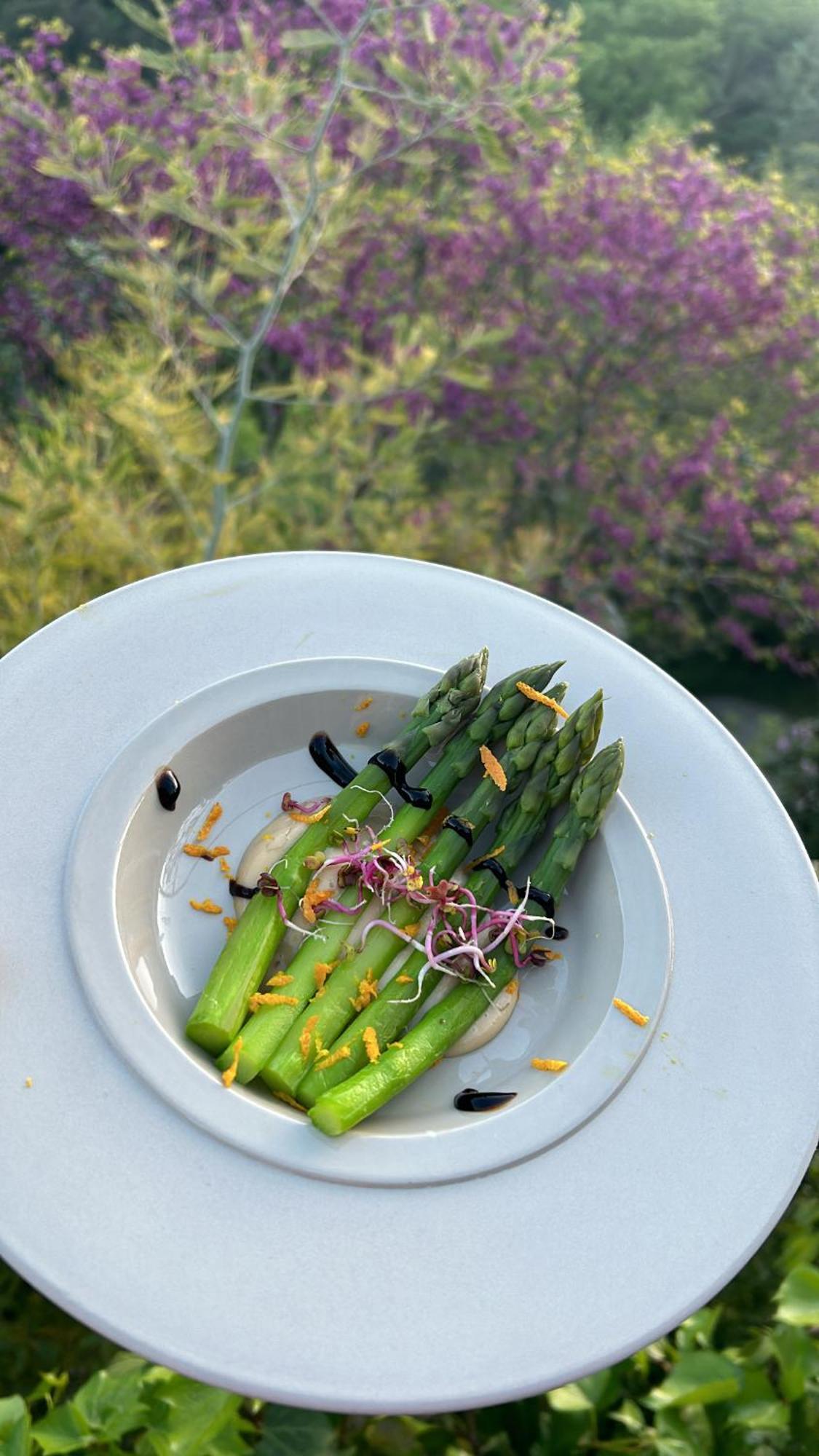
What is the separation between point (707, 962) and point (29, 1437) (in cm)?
160

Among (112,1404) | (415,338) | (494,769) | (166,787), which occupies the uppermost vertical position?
(415,338)

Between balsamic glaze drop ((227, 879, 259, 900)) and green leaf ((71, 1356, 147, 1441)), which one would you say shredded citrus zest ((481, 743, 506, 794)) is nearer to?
balsamic glaze drop ((227, 879, 259, 900))

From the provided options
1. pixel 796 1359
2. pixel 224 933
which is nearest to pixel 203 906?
pixel 224 933

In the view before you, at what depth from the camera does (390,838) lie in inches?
81.2

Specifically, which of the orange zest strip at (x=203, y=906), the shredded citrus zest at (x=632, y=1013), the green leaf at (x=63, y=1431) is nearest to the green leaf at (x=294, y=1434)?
the green leaf at (x=63, y=1431)

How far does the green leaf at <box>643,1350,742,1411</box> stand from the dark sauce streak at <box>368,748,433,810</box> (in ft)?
4.55

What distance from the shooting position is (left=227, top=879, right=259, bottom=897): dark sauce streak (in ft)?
6.47

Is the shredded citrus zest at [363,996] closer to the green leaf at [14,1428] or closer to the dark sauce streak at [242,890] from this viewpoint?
the dark sauce streak at [242,890]

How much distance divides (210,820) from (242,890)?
0.21 meters

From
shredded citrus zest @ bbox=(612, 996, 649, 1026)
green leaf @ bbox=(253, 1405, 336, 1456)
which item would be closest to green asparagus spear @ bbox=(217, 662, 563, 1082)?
shredded citrus zest @ bbox=(612, 996, 649, 1026)

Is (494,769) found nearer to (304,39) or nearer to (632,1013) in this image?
(632,1013)

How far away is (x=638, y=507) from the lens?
5086mm

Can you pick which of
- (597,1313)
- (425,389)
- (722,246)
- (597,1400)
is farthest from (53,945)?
(722,246)

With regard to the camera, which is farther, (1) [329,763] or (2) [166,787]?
(1) [329,763]
